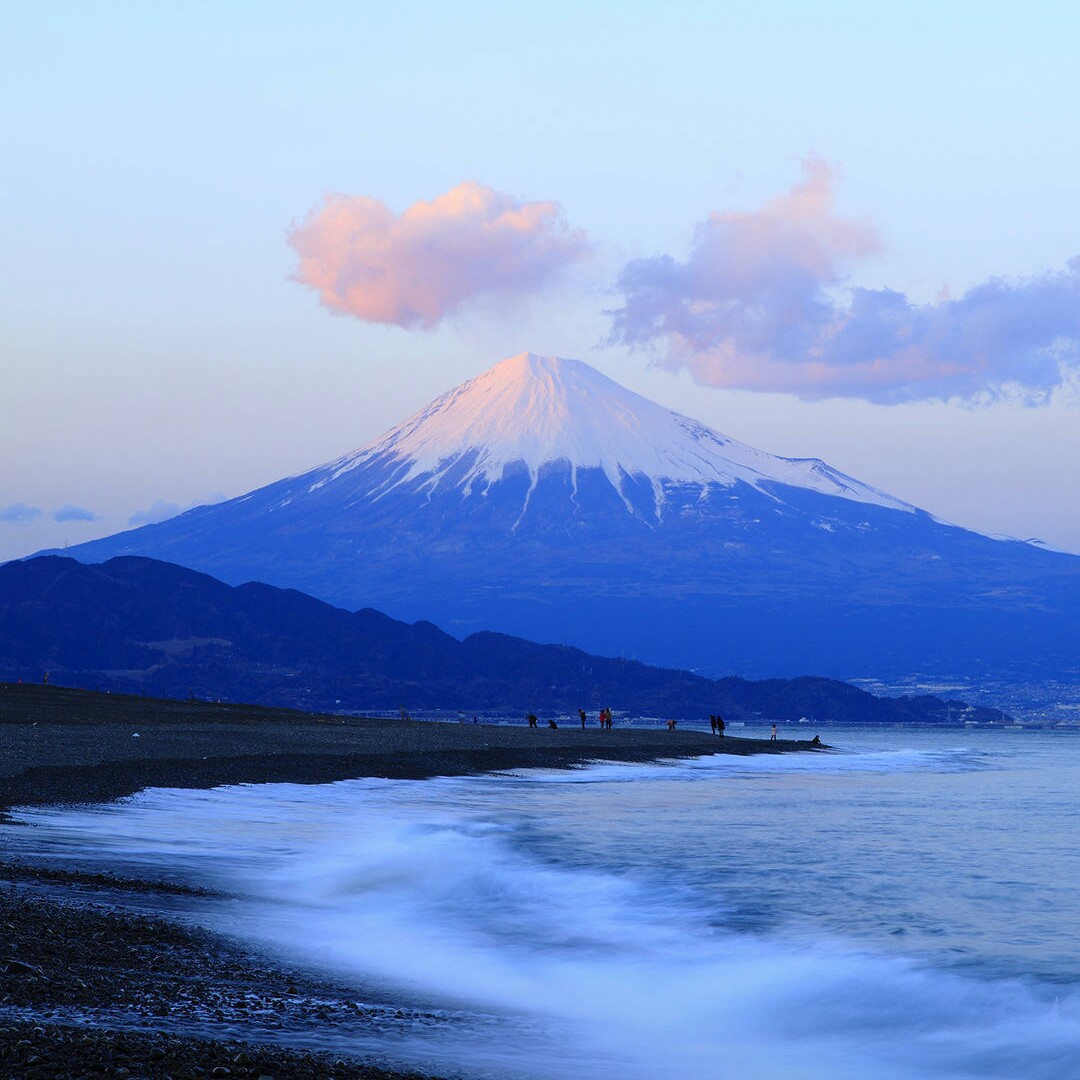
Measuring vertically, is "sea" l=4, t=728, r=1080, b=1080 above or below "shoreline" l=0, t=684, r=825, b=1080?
below

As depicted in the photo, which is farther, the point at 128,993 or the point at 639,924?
the point at 639,924

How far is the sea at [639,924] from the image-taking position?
1323 cm

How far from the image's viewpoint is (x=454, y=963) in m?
17.0

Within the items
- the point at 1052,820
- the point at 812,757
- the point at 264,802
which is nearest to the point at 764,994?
the point at 264,802

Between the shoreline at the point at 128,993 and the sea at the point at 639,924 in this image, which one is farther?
the sea at the point at 639,924

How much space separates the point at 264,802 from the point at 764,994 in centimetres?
1934

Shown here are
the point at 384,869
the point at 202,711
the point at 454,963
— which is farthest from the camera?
the point at 202,711

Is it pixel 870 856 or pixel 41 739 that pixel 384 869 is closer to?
pixel 870 856

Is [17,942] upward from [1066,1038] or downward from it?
upward

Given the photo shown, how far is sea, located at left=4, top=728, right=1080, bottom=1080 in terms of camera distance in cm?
1323

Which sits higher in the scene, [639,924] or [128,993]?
[128,993]

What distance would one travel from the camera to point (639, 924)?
2023 centimetres

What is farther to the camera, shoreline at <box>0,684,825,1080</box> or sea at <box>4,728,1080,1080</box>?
sea at <box>4,728,1080,1080</box>

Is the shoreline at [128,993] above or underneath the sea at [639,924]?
above
